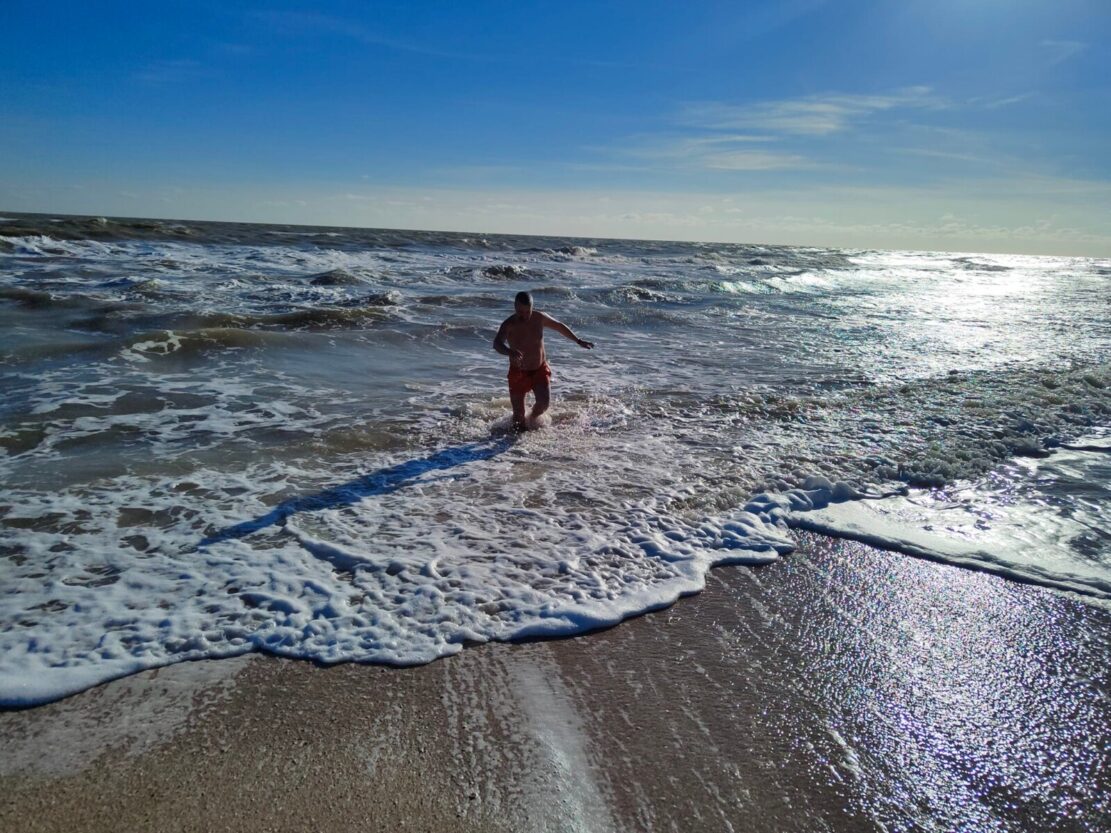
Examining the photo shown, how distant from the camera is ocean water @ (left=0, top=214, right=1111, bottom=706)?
3436 mm

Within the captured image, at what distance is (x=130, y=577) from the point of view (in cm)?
370

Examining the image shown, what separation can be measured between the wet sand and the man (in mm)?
3742

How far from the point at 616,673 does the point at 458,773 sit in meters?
0.87

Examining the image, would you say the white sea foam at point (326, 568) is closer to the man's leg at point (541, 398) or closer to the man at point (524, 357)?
the man at point (524, 357)

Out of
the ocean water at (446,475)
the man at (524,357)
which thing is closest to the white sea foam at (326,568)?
the ocean water at (446,475)

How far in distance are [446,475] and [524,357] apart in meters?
1.85

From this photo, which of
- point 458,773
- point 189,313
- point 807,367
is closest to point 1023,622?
point 458,773

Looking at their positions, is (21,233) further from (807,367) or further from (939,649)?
(939,649)

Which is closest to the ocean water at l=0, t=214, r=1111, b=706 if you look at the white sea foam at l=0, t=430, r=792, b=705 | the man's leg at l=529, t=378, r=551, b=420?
the white sea foam at l=0, t=430, r=792, b=705

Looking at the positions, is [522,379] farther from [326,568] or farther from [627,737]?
[627,737]

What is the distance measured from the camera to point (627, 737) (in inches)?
102

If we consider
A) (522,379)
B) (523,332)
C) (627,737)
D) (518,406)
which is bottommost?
(627,737)

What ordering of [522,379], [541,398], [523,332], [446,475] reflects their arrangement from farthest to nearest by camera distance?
[541,398], [523,332], [522,379], [446,475]

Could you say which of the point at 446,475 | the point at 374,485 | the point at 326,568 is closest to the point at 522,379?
the point at 446,475
